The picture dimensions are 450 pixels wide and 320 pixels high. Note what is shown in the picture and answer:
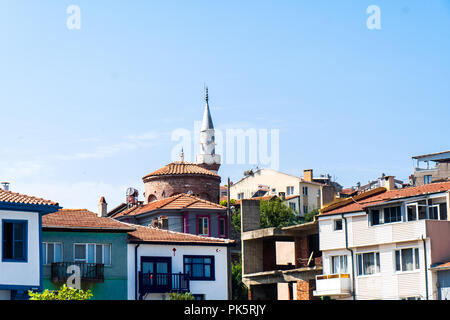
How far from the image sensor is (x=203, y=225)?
70.8m

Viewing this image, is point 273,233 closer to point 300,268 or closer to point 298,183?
point 300,268

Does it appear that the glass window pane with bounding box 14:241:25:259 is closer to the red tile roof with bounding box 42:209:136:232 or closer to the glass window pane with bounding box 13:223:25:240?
the glass window pane with bounding box 13:223:25:240

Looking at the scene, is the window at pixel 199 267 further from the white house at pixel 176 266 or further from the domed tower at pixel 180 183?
the domed tower at pixel 180 183

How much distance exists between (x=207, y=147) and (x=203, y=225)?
73130mm

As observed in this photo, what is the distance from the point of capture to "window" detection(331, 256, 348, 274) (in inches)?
2030

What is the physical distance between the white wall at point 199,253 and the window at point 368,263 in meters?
8.14

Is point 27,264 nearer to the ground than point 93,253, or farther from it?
nearer to the ground

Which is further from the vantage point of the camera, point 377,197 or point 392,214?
point 377,197

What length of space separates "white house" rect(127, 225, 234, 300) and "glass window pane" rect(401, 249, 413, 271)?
372 inches

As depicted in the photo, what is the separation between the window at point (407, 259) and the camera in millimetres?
46938

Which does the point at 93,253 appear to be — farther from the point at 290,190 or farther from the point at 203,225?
the point at 290,190

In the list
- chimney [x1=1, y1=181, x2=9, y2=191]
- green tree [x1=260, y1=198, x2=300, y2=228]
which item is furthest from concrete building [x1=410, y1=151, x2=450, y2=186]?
chimney [x1=1, y1=181, x2=9, y2=191]

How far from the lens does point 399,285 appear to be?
46875 millimetres

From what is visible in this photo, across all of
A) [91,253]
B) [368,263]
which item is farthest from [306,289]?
[91,253]
